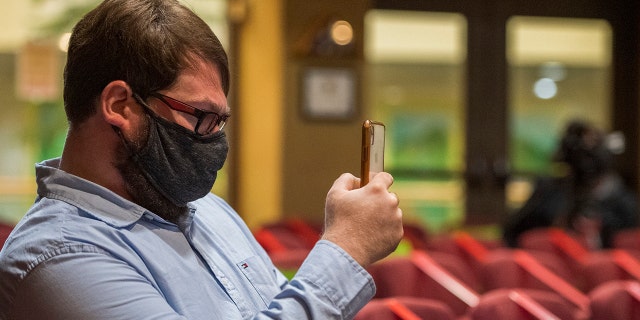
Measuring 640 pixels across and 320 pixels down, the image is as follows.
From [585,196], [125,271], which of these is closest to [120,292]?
[125,271]

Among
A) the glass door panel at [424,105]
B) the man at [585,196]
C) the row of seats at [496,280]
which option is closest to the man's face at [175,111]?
the row of seats at [496,280]

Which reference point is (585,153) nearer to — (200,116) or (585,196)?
(585,196)

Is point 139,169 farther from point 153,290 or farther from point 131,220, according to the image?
point 153,290

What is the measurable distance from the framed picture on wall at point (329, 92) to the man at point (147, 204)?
5.99 m

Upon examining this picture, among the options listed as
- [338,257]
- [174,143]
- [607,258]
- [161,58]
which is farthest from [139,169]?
[607,258]

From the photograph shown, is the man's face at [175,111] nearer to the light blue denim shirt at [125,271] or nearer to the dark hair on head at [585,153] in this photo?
the light blue denim shirt at [125,271]

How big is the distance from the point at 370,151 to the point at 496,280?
3.33 metres

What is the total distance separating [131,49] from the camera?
1.35 m

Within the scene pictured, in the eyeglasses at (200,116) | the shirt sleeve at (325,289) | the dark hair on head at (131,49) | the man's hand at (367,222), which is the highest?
the dark hair on head at (131,49)

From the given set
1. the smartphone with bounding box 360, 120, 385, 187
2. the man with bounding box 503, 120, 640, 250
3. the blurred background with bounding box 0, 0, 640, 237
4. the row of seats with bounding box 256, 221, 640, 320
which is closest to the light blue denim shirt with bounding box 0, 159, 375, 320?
the smartphone with bounding box 360, 120, 385, 187

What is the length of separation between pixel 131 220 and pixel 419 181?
7.24 meters

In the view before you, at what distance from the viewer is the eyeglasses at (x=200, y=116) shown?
138 cm

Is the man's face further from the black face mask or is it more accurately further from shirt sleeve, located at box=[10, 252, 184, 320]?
shirt sleeve, located at box=[10, 252, 184, 320]

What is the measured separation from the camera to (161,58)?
4.44ft
